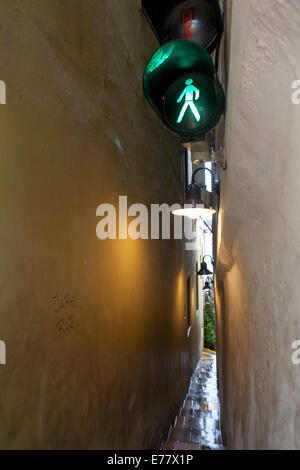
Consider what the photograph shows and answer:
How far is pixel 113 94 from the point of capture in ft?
9.98

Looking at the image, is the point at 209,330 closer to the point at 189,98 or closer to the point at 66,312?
the point at 66,312

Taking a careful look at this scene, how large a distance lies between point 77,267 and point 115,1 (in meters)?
2.90

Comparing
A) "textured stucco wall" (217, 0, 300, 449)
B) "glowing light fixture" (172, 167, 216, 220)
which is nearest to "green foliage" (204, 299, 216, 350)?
"glowing light fixture" (172, 167, 216, 220)

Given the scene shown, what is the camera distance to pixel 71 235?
217 centimetres

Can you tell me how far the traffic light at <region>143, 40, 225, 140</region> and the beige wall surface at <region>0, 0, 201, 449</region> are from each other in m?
0.75

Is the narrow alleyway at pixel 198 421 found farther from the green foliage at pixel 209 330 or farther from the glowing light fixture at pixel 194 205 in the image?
the green foliage at pixel 209 330

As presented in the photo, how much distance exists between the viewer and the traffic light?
1611 mm

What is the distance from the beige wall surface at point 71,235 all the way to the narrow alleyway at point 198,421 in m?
1.07

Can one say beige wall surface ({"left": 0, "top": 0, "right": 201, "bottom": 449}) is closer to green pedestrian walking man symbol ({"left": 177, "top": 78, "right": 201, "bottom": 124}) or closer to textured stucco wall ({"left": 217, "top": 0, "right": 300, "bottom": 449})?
green pedestrian walking man symbol ({"left": 177, "top": 78, "right": 201, "bottom": 124})

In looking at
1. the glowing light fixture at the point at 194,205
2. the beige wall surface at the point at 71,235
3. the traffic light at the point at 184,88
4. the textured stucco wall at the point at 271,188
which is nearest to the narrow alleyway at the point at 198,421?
the beige wall surface at the point at 71,235

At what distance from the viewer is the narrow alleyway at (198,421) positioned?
450cm

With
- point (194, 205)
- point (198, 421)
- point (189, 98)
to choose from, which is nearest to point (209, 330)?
point (198, 421)

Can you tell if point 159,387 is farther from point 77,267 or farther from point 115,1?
point 115,1

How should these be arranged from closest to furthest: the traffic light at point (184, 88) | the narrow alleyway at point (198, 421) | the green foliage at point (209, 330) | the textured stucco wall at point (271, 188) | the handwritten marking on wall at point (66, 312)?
the textured stucco wall at point (271, 188), the traffic light at point (184, 88), the handwritten marking on wall at point (66, 312), the narrow alleyway at point (198, 421), the green foliage at point (209, 330)
